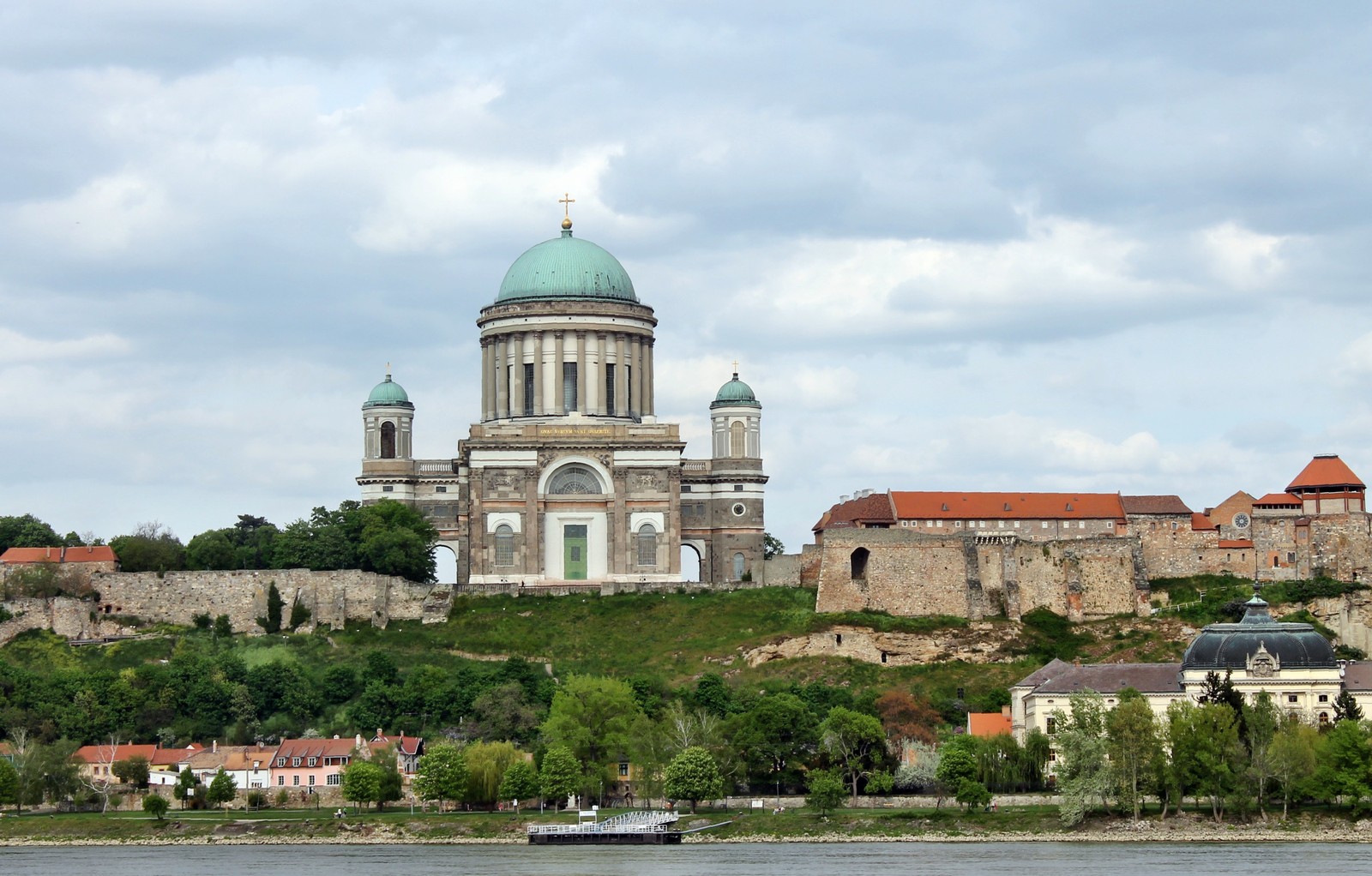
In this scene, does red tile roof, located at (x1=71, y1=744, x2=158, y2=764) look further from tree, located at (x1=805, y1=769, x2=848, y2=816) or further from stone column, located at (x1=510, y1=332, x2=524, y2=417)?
stone column, located at (x1=510, y1=332, x2=524, y2=417)

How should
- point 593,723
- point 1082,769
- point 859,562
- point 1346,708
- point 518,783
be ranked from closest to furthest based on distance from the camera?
point 1082,769
point 518,783
point 1346,708
point 593,723
point 859,562

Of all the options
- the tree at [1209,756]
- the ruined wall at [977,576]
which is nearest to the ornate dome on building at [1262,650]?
the tree at [1209,756]

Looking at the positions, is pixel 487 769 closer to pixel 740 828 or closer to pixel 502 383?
pixel 740 828

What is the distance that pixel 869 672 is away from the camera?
102 meters

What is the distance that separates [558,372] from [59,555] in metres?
23.0

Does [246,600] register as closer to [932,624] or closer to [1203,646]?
[932,624]

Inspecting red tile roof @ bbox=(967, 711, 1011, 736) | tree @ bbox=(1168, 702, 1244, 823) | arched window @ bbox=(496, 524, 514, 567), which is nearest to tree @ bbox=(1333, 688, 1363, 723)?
tree @ bbox=(1168, 702, 1244, 823)

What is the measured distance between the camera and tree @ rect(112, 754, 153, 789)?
306ft

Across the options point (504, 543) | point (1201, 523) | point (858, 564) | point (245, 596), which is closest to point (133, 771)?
point (245, 596)

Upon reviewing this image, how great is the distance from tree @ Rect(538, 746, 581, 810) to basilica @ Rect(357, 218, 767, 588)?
2292cm

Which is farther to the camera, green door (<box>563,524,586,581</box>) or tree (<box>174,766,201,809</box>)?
green door (<box>563,524,586,581</box>)

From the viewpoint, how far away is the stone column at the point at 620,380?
4727 inches

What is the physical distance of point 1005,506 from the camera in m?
114

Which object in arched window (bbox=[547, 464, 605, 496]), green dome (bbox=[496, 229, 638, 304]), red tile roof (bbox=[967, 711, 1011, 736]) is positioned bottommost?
red tile roof (bbox=[967, 711, 1011, 736])
